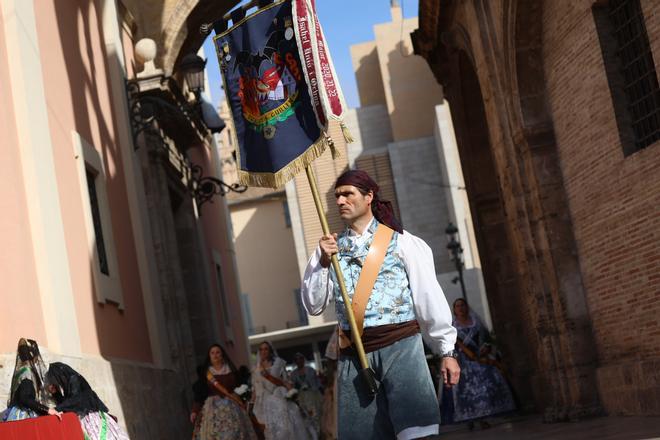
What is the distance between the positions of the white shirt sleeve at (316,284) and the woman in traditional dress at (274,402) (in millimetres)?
10652

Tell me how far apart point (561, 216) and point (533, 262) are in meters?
0.71

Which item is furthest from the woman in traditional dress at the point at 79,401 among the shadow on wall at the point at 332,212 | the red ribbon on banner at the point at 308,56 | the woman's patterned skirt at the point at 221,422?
the shadow on wall at the point at 332,212

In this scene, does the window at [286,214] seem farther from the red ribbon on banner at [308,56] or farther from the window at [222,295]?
the red ribbon on banner at [308,56]

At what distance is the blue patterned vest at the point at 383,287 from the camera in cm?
631

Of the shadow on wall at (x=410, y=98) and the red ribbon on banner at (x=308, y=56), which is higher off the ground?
the shadow on wall at (x=410, y=98)

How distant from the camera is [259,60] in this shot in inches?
322

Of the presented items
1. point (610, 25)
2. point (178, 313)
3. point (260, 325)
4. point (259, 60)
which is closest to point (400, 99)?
point (260, 325)

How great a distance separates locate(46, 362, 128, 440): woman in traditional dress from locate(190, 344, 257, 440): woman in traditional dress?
660 centimetres

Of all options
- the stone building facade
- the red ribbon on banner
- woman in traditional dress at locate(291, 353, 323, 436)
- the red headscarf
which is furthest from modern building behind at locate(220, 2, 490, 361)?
the red headscarf

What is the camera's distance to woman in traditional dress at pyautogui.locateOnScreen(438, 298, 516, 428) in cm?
1642

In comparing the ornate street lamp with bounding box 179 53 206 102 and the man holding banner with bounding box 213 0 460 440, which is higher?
the ornate street lamp with bounding box 179 53 206 102

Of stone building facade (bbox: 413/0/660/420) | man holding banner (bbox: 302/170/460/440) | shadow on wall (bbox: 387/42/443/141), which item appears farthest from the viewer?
shadow on wall (bbox: 387/42/443/141)

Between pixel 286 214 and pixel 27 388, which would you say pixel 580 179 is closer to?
pixel 27 388

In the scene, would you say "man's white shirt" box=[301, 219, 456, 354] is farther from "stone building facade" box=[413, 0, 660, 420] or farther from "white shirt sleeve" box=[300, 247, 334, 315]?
"stone building facade" box=[413, 0, 660, 420]
